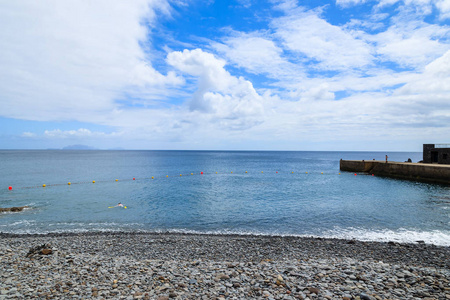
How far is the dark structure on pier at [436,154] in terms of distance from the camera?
1708 inches

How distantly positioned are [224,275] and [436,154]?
53.9 metres

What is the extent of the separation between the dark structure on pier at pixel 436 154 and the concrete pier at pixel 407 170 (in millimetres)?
6498

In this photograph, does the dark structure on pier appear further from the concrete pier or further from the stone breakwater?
the stone breakwater

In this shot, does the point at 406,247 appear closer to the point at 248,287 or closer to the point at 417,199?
the point at 248,287

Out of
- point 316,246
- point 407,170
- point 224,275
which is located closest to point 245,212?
point 316,246

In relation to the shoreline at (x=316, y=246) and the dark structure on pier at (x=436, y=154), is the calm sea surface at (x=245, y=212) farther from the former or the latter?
the dark structure on pier at (x=436, y=154)

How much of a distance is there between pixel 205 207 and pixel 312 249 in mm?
13186

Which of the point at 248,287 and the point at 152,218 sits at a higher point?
the point at 248,287

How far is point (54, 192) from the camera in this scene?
31359 mm

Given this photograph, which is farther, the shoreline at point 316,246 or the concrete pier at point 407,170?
the concrete pier at point 407,170

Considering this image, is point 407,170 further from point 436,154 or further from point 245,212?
point 245,212

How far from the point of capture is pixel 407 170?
41.8 m

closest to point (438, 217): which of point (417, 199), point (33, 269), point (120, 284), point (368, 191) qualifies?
point (417, 199)

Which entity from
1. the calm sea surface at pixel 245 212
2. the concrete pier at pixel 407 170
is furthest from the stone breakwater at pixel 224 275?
the concrete pier at pixel 407 170
